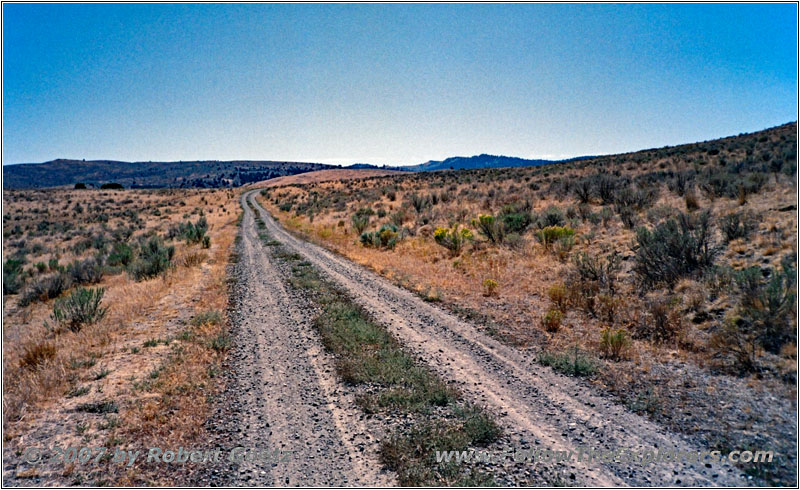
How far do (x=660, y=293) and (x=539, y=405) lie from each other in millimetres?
4939

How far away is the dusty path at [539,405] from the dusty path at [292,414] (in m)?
0.50

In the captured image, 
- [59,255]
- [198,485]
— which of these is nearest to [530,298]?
[198,485]

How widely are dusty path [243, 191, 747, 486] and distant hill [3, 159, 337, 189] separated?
147834 mm

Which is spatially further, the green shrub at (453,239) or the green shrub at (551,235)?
the green shrub at (453,239)

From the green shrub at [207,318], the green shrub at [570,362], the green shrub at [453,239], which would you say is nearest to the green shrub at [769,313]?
the green shrub at [570,362]

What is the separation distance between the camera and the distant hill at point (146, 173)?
5576 inches

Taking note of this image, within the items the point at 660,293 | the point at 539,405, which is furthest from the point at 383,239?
the point at 539,405

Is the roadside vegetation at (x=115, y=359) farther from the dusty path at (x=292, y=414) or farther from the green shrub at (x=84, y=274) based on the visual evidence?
the dusty path at (x=292, y=414)

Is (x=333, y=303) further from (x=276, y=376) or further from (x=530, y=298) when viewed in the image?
(x=530, y=298)

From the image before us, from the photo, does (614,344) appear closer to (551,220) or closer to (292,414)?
(292,414)

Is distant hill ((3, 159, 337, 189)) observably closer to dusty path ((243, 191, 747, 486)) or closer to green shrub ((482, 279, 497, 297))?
green shrub ((482, 279, 497, 297))

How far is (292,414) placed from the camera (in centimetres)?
502

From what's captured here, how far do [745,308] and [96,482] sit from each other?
8769 millimetres

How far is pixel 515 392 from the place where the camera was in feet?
17.6
